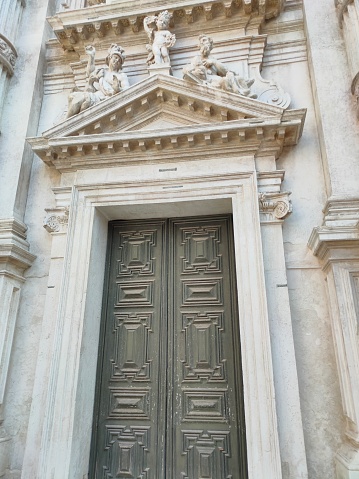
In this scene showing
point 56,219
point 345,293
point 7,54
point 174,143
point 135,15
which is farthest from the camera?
point 135,15

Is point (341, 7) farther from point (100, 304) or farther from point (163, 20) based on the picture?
point (100, 304)

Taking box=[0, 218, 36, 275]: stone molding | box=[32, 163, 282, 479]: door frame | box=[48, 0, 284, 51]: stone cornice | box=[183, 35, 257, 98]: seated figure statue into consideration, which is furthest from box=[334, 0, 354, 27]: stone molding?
box=[0, 218, 36, 275]: stone molding

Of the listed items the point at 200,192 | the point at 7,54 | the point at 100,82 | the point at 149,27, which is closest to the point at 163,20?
the point at 149,27

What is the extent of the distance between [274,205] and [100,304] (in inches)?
94.0

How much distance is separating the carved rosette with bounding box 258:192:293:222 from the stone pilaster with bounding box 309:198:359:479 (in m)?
0.43

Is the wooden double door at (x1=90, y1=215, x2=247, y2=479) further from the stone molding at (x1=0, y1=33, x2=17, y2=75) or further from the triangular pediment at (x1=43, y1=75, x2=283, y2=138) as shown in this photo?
the stone molding at (x1=0, y1=33, x2=17, y2=75)

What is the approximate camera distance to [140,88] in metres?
4.81

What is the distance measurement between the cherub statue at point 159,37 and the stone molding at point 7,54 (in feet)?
6.61

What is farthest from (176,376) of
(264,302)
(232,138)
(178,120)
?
(178,120)

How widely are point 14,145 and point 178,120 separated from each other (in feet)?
7.54

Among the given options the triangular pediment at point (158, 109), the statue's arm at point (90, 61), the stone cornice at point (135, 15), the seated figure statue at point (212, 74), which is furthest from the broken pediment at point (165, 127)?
the stone cornice at point (135, 15)

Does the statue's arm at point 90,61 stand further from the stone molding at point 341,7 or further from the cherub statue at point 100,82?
the stone molding at point 341,7

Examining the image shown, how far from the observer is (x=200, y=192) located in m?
4.48

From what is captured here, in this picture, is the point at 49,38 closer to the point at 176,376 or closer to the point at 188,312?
the point at 188,312
